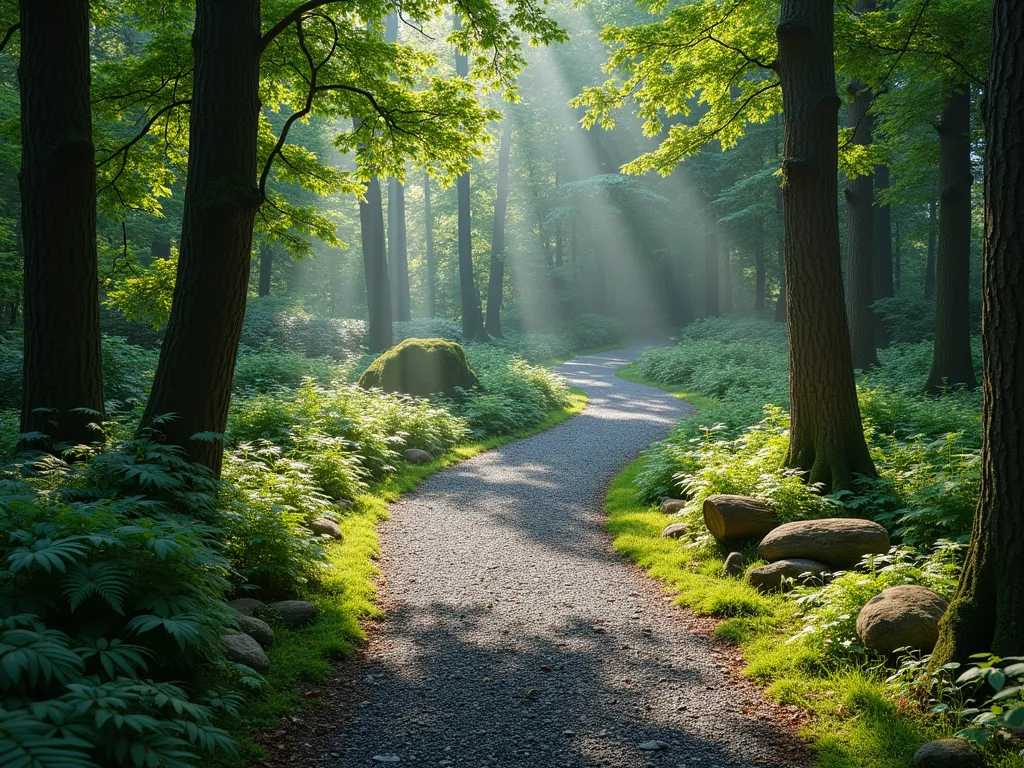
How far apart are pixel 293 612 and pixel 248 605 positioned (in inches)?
12.7

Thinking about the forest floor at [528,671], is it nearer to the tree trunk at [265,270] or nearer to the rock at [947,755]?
the rock at [947,755]

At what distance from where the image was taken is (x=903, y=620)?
406 centimetres

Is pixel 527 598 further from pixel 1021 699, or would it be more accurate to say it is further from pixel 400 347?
pixel 400 347

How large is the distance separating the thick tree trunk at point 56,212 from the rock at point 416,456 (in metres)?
5.39

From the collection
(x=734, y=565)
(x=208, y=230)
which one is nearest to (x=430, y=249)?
(x=208, y=230)

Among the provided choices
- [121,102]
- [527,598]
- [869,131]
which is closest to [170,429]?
[527,598]

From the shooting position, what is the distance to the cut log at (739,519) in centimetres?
623

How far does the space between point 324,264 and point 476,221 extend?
10.8 meters

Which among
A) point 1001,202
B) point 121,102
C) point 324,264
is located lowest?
point 1001,202

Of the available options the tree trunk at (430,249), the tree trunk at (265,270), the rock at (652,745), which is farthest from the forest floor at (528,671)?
the tree trunk at (430,249)

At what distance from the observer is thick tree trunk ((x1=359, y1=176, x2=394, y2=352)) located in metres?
21.4

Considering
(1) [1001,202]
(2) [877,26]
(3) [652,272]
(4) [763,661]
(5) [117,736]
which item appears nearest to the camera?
(5) [117,736]

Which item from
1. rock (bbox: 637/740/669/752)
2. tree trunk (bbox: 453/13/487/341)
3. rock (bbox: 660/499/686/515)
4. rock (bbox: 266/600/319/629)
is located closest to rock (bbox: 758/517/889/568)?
rock (bbox: 660/499/686/515)

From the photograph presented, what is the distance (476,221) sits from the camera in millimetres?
46094
